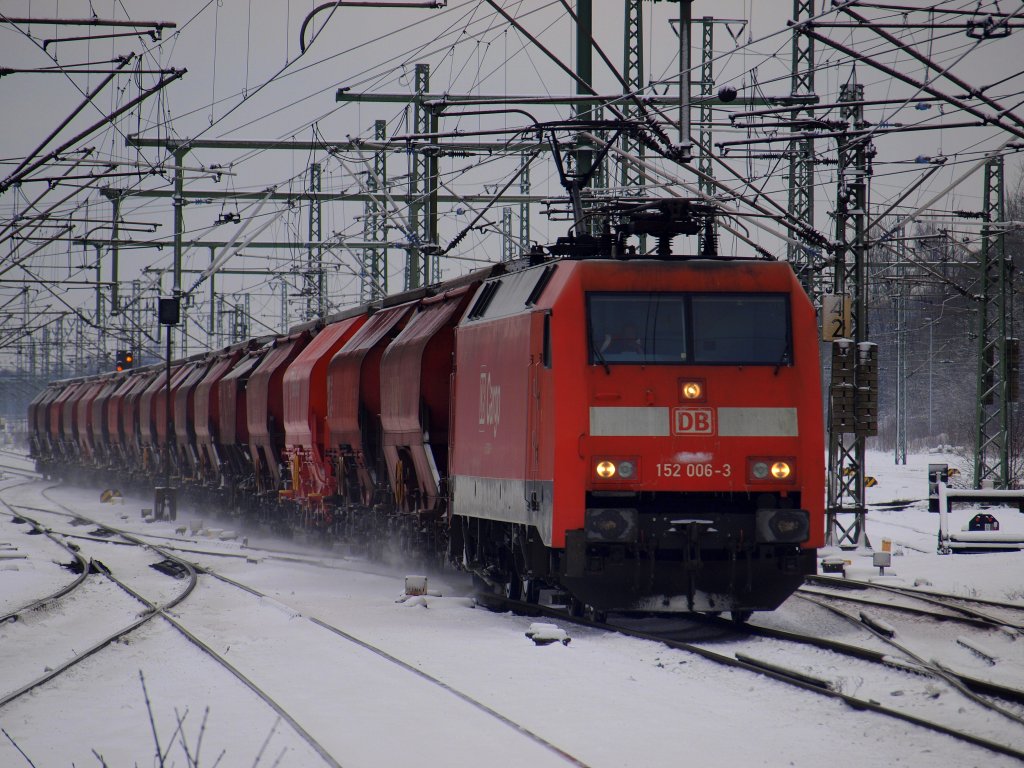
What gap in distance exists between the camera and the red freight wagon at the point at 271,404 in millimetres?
27859

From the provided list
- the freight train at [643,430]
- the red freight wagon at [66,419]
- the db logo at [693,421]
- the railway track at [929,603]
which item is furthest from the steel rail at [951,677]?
the red freight wagon at [66,419]

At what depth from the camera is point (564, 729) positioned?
8.71 meters

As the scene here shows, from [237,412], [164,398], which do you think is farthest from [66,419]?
[237,412]

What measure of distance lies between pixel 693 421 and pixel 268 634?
178 inches

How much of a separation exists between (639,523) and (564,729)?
13.4 feet

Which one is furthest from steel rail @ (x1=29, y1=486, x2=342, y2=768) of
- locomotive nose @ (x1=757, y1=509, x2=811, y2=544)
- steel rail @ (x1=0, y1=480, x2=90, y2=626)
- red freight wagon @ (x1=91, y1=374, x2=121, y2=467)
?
red freight wagon @ (x1=91, y1=374, x2=121, y2=467)

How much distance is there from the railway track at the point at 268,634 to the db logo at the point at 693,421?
130 inches

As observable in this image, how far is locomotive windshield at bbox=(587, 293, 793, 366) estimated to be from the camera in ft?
42.5

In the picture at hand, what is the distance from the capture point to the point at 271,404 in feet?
92.5

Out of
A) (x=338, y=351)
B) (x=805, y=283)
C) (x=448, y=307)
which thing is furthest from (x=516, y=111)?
(x=805, y=283)

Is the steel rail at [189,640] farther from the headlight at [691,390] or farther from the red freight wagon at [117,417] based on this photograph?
the red freight wagon at [117,417]

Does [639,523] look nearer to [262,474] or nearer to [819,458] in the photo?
[819,458]

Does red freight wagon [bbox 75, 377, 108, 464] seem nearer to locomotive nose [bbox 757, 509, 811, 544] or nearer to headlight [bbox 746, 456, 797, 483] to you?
headlight [bbox 746, 456, 797, 483]

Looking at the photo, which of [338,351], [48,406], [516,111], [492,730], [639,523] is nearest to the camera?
[492,730]
